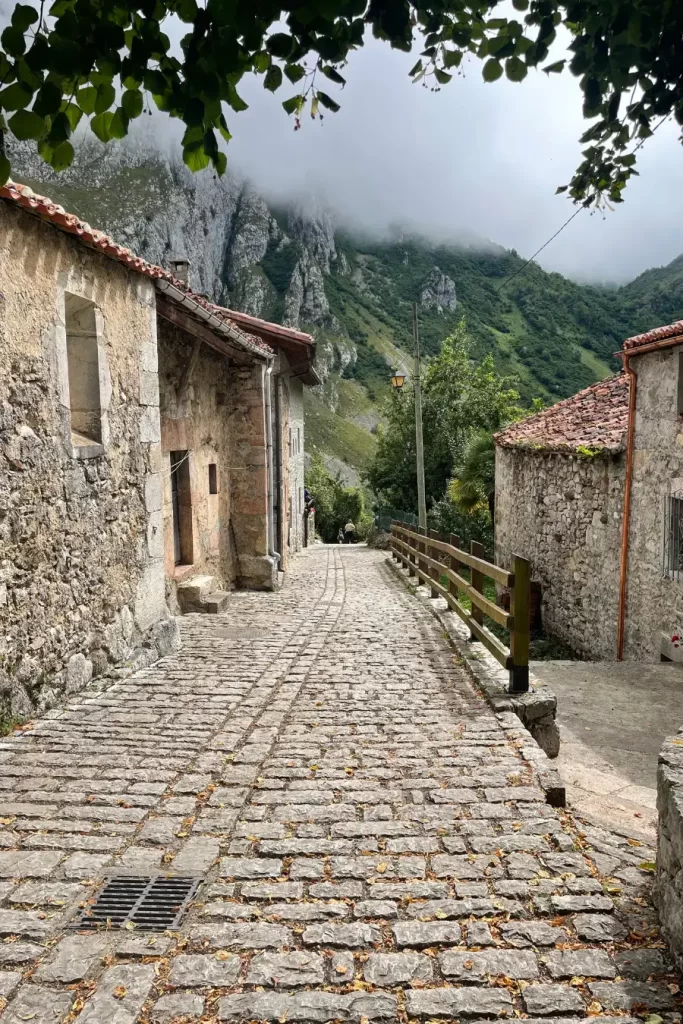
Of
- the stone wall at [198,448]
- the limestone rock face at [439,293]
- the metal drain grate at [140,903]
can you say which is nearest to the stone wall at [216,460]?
the stone wall at [198,448]

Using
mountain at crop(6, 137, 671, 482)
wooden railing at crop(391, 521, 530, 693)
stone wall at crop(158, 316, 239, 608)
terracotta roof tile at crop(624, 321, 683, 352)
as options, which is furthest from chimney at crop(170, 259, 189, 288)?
mountain at crop(6, 137, 671, 482)

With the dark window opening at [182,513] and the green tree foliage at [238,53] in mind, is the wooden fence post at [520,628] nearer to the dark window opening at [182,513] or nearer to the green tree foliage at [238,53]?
the green tree foliage at [238,53]

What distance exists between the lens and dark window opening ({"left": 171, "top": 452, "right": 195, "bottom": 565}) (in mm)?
9977

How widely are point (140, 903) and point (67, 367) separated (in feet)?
13.3

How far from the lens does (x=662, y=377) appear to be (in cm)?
933

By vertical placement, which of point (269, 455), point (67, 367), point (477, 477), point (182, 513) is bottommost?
point (182, 513)

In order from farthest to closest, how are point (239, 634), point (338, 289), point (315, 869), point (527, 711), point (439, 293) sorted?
1. point (338, 289)
2. point (439, 293)
3. point (239, 634)
4. point (527, 711)
5. point (315, 869)

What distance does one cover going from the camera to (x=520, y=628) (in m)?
5.21

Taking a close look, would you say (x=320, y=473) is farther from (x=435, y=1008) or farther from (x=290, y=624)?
(x=435, y=1008)

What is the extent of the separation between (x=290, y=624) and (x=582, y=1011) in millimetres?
7059

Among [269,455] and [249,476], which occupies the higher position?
[269,455]

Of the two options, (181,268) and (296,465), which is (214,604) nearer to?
(181,268)

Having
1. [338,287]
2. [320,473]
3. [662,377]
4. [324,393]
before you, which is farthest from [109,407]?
[338,287]

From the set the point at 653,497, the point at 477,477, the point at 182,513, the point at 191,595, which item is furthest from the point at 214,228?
the point at 653,497
